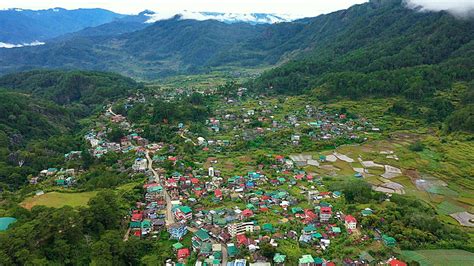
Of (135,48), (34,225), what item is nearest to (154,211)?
(34,225)

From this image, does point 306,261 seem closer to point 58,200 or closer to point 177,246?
point 177,246

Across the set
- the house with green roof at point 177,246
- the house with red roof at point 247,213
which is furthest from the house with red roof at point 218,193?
the house with green roof at point 177,246

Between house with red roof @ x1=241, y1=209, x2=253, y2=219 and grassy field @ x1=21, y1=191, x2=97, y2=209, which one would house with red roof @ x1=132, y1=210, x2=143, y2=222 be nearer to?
grassy field @ x1=21, y1=191, x2=97, y2=209

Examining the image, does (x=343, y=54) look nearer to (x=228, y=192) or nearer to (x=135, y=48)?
(x=228, y=192)

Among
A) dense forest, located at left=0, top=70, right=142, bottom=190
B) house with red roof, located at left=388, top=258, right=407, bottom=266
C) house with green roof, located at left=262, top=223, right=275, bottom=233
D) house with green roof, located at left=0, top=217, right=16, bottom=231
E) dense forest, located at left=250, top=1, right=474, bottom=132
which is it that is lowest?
dense forest, located at left=0, top=70, right=142, bottom=190

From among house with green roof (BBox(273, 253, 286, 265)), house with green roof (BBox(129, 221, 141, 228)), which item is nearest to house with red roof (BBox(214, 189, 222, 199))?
house with green roof (BBox(129, 221, 141, 228))

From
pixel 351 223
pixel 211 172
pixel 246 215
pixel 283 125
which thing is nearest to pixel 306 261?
pixel 351 223

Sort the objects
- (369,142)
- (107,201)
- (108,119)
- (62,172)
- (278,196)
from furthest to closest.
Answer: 1. (108,119)
2. (369,142)
3. (62,172)
4. (278,196)
5. (107,201)
